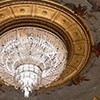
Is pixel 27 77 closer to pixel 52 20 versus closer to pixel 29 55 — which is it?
pixel 29 55

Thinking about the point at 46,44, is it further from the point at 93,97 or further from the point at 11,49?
the point at 93,97

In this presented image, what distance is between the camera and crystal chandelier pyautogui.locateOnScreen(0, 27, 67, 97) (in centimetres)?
590

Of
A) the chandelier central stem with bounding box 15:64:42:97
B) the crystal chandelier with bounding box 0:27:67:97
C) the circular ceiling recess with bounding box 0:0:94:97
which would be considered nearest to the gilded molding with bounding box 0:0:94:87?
the circular ceiling recess with bounding box 0:0:94:97

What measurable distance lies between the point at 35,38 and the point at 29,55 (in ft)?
0.87

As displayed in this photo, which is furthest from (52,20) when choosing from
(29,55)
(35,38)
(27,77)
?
(27,77)

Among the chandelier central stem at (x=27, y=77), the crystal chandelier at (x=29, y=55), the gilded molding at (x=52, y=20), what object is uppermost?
the gilded molding at (x=52, y=20)

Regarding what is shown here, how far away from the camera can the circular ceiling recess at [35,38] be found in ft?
19.2

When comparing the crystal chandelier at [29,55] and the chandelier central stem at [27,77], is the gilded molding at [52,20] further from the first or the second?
the chandelier central stem at [27,77]

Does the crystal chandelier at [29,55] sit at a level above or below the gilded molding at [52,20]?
below

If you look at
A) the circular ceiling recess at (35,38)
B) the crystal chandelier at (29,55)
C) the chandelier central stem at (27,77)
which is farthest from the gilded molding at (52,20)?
the chandelier central stem at (27,77)

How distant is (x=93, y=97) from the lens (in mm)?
7496

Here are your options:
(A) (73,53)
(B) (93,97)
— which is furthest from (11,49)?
(B) (93,97)

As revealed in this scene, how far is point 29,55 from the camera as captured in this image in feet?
19.4

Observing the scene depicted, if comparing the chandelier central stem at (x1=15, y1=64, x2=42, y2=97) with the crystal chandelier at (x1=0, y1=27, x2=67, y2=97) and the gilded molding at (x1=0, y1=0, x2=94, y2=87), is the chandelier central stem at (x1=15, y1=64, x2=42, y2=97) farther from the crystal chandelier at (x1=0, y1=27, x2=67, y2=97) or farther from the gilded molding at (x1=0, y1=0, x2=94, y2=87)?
the gilded molding at (x1=0, y1=0, x2=94, y2=87)
